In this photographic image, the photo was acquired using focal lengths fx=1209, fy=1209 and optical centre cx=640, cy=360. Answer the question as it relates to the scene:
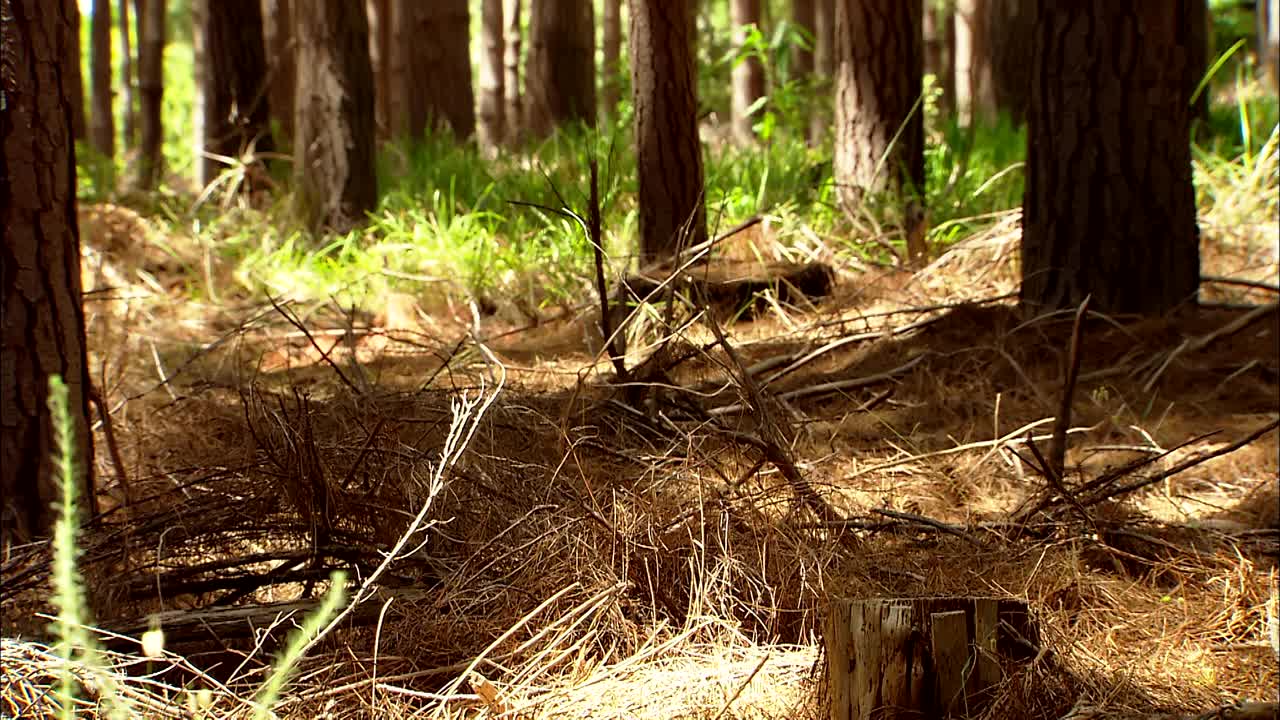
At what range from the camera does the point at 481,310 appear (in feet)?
19.0

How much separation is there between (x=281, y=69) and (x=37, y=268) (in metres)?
6.93

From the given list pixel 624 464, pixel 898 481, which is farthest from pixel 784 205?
pixel 624 464

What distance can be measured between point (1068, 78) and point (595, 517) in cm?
296

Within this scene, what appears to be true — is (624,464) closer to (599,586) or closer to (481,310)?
(599,586)

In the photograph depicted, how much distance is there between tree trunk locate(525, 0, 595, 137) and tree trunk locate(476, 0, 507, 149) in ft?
6.12

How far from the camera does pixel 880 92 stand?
6113mm

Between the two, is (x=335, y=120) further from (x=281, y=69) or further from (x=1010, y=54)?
(x=1010, y=54)

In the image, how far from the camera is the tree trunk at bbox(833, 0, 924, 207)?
6086 mm

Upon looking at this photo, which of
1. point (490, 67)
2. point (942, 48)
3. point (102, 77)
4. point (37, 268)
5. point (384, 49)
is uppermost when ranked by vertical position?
point (942, 48)

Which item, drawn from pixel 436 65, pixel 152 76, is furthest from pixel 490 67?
pixel 152 76

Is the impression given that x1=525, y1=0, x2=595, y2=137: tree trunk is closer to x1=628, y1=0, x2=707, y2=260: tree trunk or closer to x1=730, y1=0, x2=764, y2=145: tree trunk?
x1=730, y1=0, x2=764, y2=145: tree trunk

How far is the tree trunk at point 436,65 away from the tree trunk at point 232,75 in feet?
5.11

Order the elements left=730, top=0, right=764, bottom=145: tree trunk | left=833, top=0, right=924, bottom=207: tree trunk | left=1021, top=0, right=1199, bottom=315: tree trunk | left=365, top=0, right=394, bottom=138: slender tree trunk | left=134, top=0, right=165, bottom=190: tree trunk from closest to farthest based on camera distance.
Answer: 1. left=1021, top=0, right=1199, bottom=315: tree trunk
2. left=833, top=0, right=924, bottom=207: tree trunk
3. left=134, top=0, right=165, bottom=190: tree trunk
4. left=730, top=0, right=764, bottom=145: tree trunk
5. left=365, top=0, right=394, bottom=138: slender tree trunk

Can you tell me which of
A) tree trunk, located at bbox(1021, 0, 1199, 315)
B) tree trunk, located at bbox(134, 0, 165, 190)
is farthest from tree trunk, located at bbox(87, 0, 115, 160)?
tree trunk, located at bbox(1021, 0, 1199, 315)
